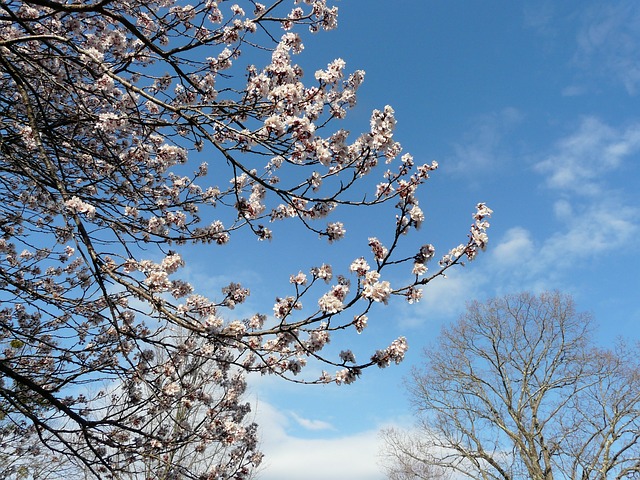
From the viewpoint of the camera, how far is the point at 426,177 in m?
3.17

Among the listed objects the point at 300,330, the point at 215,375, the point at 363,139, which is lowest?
the point at 300,330

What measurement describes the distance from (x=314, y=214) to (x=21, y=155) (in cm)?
276

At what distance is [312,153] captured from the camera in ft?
10.1

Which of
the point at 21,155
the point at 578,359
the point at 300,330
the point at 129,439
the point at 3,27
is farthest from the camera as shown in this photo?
the point at 578,359

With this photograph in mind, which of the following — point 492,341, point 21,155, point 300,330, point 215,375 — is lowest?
point 300,330

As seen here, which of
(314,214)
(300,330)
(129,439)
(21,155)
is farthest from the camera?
(129,439)

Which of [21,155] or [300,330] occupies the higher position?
[21,155]

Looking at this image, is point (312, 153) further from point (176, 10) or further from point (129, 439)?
point (129, 439)

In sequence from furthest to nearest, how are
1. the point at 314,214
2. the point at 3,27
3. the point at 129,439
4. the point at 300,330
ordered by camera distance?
the point at 129,439 → the point at 3,27 → the point at 314,214 → the point at 300,330

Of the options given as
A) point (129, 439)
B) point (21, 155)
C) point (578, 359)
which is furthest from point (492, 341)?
point (21, 155)

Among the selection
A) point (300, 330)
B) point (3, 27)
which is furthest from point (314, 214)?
point (3, 27)

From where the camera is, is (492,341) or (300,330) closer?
(300,330)

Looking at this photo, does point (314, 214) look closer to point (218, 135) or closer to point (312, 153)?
point (312, 153)

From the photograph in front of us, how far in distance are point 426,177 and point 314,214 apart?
0.94 meters
